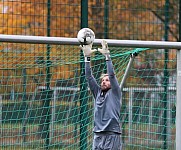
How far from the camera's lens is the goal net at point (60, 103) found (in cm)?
996

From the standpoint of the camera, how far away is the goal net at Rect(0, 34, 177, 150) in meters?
9.96

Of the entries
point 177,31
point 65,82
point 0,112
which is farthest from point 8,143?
point 177,31

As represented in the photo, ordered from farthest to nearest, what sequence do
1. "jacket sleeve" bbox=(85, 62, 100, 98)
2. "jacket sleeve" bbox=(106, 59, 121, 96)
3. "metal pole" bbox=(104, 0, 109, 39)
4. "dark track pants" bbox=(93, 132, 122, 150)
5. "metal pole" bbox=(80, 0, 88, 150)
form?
"metal pole" bbox=(104, 0, 109, 39), "metal pole" bbox=(80, 0, 88, 150), "jacket sleeve" bbox=(85, 62, 100, 98), "dark track pants" bbox=(93, 132, 122, 150), "jacket sleeve" bbox=(106, 59, 121, 96)

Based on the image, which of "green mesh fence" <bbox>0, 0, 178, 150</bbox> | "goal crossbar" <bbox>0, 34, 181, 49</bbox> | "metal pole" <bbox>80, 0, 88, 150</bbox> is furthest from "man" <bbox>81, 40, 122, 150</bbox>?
"metal pole" <bbox>80, 0, 88, 150</bbox>

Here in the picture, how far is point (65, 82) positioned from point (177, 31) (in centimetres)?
240

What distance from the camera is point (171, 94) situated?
1122 centimetres

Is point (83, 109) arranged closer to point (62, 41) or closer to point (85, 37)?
point (62, 41)

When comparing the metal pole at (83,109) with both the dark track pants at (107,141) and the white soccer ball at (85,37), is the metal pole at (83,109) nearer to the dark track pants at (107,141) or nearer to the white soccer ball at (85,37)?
the dark track pants at (107,141)

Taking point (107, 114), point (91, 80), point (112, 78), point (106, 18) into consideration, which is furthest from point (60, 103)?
point (112, 78)

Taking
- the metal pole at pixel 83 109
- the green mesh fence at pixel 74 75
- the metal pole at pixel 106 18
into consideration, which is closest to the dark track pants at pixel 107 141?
the green mesh fence at pixel 74 75

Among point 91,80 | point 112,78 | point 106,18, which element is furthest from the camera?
point 106,18

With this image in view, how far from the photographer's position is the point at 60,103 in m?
10.4

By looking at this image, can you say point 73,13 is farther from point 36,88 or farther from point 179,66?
point 179,66

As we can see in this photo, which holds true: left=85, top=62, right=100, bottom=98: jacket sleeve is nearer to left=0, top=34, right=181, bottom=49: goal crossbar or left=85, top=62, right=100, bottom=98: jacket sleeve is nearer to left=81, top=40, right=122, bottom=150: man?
left=81, top=40, right=122, bottom=150: man
